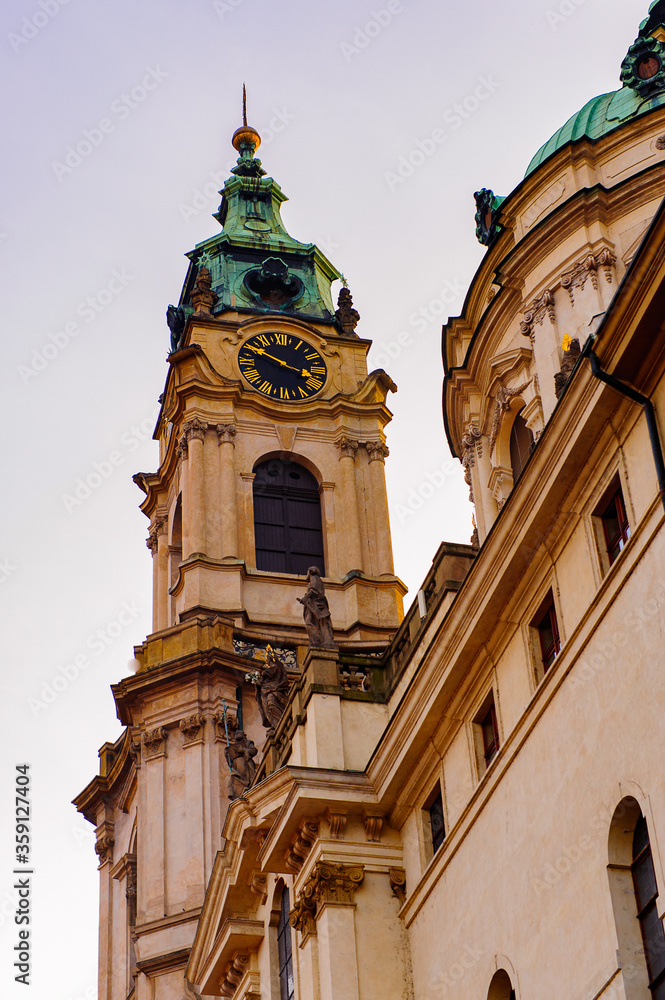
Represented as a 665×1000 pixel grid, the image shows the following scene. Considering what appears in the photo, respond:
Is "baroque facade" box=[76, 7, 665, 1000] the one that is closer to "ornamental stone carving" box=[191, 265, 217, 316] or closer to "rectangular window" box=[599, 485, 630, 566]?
"rectangular window" box=[599, 485, 630, 566]

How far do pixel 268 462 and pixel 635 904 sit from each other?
36267 millimetres

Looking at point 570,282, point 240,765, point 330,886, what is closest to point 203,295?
point 570,282

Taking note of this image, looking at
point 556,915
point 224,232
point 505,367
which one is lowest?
point 556,915

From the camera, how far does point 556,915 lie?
23.0 meters

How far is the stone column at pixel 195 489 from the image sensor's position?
53406 millimetres

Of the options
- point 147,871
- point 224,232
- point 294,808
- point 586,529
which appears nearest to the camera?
point 586,529

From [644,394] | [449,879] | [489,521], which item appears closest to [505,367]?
[489,521]

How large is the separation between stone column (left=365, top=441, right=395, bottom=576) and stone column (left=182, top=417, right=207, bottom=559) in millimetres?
5132

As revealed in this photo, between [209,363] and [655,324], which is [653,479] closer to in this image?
[655,324]

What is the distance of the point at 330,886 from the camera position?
96.0ft

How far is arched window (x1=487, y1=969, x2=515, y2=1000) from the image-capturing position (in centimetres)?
2483

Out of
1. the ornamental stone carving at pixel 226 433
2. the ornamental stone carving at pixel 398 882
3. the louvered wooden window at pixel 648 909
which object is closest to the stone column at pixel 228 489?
the ornamental stone carving at pixel 226 433

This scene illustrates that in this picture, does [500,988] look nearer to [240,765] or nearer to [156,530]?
[240,765]

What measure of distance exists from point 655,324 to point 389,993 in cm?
1168
